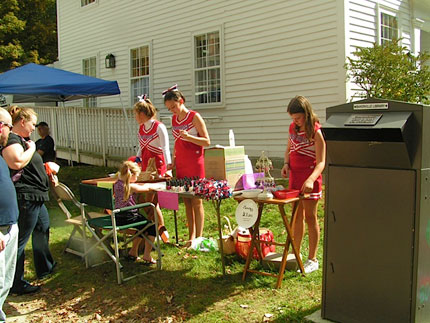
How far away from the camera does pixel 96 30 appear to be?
15539mm

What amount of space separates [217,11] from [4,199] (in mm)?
9050

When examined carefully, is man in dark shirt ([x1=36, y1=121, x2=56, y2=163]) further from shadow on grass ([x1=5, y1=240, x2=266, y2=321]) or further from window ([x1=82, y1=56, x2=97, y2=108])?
window ([x1=82, y1=56, x2=97, y2=108])

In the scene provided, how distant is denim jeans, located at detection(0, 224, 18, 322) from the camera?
10.5ft

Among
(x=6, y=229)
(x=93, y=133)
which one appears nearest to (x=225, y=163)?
(x=6, y=229)

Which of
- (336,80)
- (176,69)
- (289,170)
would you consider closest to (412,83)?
(336,80)

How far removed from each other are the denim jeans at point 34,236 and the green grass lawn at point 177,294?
0.15 m

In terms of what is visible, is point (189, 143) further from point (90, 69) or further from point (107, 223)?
point (90, 69)

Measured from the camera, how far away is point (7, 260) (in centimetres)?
332

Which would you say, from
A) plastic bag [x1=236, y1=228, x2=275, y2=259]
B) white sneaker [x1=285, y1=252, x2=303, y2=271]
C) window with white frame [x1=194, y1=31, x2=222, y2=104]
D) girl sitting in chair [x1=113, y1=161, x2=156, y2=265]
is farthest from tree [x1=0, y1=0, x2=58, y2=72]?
white sneaker [x1=285, y1=252, x2=303, y2=271]

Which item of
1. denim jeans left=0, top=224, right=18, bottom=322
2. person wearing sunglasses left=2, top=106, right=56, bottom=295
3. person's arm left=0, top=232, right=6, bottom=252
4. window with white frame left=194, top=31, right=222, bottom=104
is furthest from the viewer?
window with white frame left=194, top=31, right=222, bottom=104

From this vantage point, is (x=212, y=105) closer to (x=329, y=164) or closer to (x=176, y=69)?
(x=176, y=69)

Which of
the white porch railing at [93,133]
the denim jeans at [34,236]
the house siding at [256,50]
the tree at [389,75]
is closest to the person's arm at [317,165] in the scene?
the denim jeans at [34,236]

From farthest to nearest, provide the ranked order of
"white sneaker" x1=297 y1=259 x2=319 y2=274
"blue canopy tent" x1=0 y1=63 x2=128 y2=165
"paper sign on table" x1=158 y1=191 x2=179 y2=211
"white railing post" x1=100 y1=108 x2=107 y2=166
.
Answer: "white railing post" x1=100 y1=108 x2=107 y2=166, "blue canopy tent" x1=0 y1=63 x2=128 y2=165, "paper sign on table" x1=158 y1=191 x2=179 y2=211, "white sneaker" x1=297 y1=259 x2=319 y2=274

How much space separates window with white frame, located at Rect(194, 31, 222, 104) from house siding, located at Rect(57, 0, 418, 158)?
0.65 ft
